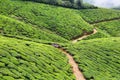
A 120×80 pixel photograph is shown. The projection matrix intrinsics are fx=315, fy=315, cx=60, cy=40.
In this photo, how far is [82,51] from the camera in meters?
86.1

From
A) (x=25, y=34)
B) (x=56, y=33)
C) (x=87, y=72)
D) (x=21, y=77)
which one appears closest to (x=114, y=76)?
(x=87, y=72)

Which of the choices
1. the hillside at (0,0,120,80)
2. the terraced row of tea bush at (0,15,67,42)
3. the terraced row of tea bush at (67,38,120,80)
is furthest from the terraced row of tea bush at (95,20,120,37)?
the terraced row of tea bush at (67,38,120,80)

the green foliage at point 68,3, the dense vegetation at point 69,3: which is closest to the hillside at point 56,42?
the green foliage at point 68,3

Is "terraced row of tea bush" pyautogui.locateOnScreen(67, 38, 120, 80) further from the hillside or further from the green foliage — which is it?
the green foliage

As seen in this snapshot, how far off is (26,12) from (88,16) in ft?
132

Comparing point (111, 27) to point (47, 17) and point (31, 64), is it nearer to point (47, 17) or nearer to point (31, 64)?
point (47, 17)

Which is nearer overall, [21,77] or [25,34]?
[21,77]

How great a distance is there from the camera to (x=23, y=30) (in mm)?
105938

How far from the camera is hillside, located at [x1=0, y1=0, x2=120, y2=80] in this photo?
5969cm

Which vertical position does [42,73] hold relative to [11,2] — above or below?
below

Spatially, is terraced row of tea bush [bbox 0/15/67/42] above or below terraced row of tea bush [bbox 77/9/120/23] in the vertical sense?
below

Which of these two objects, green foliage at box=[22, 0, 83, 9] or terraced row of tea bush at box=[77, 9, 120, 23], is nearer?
green foliage at box=[22, 0, 83, 9]

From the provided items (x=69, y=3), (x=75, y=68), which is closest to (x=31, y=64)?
(x=75, y=68)

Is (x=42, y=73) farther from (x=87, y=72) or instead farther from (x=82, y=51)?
(x=82, y=51)
